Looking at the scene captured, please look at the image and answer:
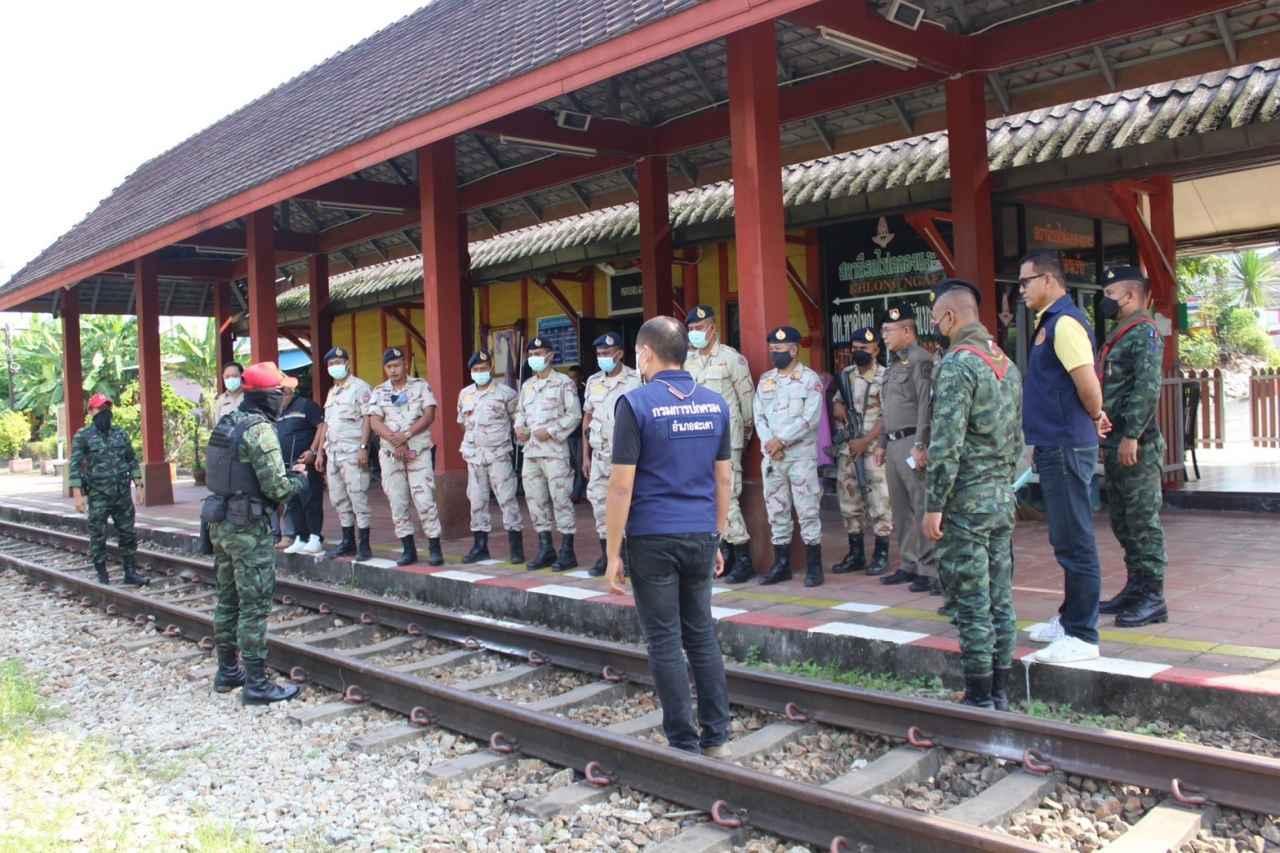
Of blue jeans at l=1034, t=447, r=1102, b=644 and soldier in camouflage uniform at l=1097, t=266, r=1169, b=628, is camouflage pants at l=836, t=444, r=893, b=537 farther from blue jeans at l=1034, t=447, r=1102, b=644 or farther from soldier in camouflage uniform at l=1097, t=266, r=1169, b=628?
blue jeans at l=1034, t=447, r=1102, b=644

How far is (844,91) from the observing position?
8852 mm

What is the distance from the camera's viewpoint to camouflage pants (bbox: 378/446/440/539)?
9078 mm

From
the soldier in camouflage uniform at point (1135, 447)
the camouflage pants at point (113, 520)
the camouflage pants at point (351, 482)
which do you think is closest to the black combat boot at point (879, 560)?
the soldier in camouflage uniform at point (1135, 447)

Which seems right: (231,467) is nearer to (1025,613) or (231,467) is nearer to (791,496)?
(791,496)

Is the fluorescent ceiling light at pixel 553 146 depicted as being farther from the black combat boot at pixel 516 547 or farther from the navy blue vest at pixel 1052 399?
the navy blue vest at pixel 1052 399

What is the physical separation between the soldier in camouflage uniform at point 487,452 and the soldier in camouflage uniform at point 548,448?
0.25 m

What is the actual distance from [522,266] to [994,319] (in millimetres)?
7002

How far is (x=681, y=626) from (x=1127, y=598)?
265 cm

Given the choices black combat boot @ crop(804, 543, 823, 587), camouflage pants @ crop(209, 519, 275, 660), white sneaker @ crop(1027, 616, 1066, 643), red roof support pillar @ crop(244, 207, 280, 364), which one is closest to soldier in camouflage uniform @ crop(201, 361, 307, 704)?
camouflage pants @ crop(209, 519, 275, 660)

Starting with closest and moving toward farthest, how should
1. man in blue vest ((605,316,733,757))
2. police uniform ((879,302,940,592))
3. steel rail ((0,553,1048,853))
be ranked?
steel rail ((0,553,1048,853))
man in blue vest ((605,316,733,757))
police uniform ((879,302,940,592))

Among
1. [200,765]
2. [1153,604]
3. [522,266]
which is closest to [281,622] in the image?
[200,765]

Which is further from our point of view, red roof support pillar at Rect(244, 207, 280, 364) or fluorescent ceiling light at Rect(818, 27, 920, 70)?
red roof support pillar at Rect(244, 207, 280, 364)

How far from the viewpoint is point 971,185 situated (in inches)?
343

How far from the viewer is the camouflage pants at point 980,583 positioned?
4.57 metres
